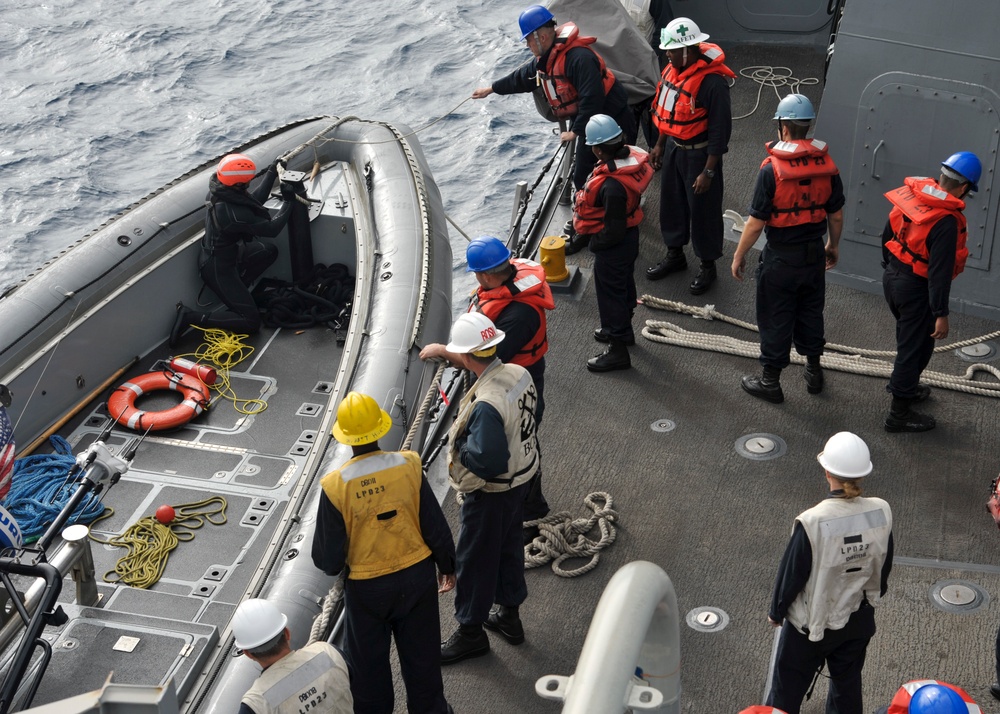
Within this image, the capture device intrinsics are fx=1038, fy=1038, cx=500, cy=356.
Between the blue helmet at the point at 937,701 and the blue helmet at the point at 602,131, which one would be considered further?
the blue helmet at the point at 602,131

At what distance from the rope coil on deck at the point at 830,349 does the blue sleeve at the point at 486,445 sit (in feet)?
8.34

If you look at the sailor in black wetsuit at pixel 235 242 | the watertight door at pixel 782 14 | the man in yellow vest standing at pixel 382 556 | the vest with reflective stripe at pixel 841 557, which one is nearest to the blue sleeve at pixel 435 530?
the man in yellow vest standing at pixel 382 556

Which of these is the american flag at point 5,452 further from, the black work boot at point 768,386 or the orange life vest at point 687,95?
the orange life vest at point 687,95

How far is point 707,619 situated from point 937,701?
5.93 ft

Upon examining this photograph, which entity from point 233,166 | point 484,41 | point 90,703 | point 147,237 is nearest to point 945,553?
point 90,703

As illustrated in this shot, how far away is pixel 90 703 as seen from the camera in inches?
65.8

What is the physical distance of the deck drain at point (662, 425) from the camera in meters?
5.45

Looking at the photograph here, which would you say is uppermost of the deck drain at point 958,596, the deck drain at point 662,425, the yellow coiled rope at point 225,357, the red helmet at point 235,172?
the red helmet at point 235,172

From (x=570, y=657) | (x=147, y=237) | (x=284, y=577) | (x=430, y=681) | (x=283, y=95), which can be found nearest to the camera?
(x=430, y=681)

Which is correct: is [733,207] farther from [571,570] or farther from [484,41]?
[484,41]

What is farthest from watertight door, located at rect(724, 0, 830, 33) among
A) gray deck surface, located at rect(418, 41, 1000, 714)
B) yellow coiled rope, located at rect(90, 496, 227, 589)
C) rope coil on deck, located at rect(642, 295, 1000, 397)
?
yellow coiled rope, located at rect(90, 496, 227, 589)

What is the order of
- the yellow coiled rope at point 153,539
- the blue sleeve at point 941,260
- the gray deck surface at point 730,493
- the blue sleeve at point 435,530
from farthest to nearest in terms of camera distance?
1. the yellow coiled rope at point 153,539
2. the blue sleeve at point 941,260
3. the gray deck surface at point 730,493
4. the blue sleeve at point 435,530

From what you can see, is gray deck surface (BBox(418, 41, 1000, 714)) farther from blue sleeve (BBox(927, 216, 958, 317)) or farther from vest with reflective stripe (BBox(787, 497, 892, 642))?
blue sleeve (BBox(927, 216, 958, 317))

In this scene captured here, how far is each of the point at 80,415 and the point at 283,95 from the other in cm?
1091
